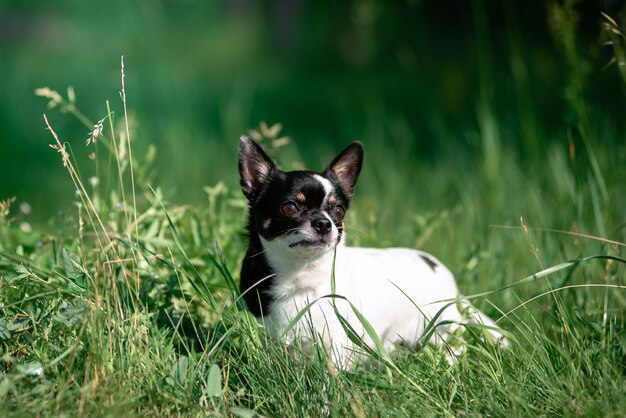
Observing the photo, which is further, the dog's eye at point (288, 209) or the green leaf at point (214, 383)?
the dog's eye at point (288, 209)

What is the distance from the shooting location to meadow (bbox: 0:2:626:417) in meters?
2.51


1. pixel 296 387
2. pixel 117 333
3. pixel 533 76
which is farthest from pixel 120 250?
pixel 533 76

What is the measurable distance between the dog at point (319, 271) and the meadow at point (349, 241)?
0.43 feet

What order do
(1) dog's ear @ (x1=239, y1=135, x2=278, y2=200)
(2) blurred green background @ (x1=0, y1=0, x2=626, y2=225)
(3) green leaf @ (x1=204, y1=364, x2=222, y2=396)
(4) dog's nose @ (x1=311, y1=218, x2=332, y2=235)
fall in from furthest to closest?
(2) blurred green background @ (x1=0, y1=0, x2=626, y2=225) → (1) dog's ear @ (x1=239, y1=135, x2=278, y2=200) → (4) dog's nose @ (x1=311, y1=218, x2=332, y2=235) → (3) green leaf @ (x1=204, y1=364, x2=222, y2=396)

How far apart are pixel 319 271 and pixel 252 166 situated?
0.55m

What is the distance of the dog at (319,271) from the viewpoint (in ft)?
9.70

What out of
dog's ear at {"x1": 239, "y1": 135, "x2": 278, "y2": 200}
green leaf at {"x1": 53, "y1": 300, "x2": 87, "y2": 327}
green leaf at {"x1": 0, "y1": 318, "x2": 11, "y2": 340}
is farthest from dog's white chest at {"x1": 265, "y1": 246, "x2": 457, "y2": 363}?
green leaf at {"x1": 0, "y1": 318, "x2": 11, "y2": 340}

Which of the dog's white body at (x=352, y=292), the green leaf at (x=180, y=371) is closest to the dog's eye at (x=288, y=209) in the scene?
the dog's white body at (x=352, y=292)

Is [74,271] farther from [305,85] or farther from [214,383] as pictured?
[305,85]

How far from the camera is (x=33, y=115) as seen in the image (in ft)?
22.9

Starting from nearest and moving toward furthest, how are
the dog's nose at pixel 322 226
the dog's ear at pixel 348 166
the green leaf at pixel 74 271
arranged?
the green leaf at pixel 74 271
the dog's nose at pixel 322 226
the dog's ear at pixel 348 166

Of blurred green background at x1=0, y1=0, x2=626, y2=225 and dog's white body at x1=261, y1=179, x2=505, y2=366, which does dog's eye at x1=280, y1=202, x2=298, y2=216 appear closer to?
dog's white body at x1=261, y1=179, x2=505, y2=366

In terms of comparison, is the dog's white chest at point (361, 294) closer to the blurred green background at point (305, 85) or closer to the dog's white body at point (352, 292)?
the dog's white body at point (352, 292)

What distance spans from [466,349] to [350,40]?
605 cm
